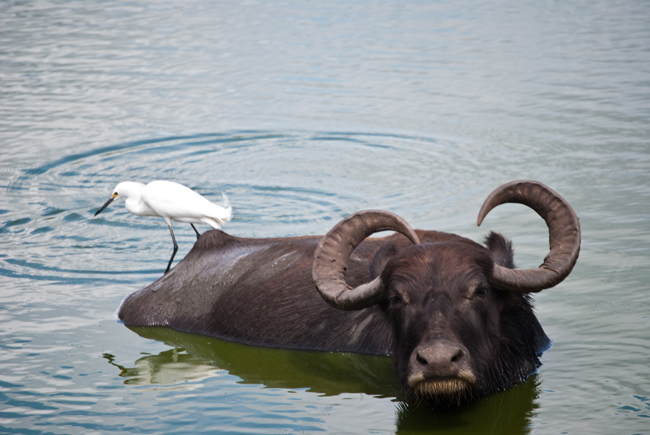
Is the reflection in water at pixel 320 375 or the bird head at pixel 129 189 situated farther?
the bird head at pixel 129 189

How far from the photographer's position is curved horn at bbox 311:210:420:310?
5.25m

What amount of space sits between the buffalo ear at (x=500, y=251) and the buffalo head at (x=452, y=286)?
21mm

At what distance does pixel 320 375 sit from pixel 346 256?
1176 mm

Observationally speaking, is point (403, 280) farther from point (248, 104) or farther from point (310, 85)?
point (310, 85)

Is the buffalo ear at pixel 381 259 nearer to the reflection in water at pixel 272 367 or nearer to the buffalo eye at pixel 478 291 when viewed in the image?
the buffalo eye at pixel 478 291

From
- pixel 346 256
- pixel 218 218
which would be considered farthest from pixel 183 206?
pixel 346 256

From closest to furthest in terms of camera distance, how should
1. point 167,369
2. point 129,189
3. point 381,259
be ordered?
point 381,259
point 167,369
point 129,189

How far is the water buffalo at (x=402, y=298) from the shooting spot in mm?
4949

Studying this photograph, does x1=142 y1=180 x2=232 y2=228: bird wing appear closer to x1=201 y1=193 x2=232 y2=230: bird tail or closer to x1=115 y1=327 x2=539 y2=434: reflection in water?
x1=201 y1=193 x2=232 y2=230: bird tail

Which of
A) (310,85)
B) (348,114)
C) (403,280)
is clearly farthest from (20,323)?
(310,85)

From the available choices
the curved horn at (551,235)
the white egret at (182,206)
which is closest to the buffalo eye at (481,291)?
the curved horn at (551,235)

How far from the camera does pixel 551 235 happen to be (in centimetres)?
529

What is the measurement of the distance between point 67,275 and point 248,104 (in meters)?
7.81

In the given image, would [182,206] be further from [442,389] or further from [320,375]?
[442,389]
